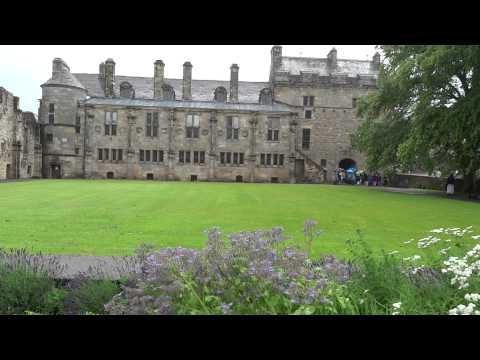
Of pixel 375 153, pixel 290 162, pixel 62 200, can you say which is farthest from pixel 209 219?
pixel 290 162

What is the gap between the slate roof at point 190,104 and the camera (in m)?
48.5

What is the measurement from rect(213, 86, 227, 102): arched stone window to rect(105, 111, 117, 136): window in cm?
1219

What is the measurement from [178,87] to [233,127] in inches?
387

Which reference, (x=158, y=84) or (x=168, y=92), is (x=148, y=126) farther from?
(x=158, y=84)

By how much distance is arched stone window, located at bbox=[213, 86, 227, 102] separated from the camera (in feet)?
169

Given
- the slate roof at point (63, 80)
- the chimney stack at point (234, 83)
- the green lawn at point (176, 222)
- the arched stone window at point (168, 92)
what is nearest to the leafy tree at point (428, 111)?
the green lawn at point (176, 222)

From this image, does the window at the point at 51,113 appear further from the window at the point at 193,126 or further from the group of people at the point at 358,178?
the group of people at the point at 358,178

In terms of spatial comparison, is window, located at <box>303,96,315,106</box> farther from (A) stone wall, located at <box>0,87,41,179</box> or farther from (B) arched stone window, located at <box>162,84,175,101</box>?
(A) stone wall, located at <box>0,87,41,179</box>

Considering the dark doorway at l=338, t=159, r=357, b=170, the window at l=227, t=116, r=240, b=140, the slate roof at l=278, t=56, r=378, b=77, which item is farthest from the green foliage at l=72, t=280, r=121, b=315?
the slate roof at l=278, t=56, r=378, b=77

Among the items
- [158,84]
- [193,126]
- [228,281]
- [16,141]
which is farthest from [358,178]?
[228,281]

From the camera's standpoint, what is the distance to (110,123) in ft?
158

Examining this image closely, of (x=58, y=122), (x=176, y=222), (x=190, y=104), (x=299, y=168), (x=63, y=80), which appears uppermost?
(x=63, y=80)
